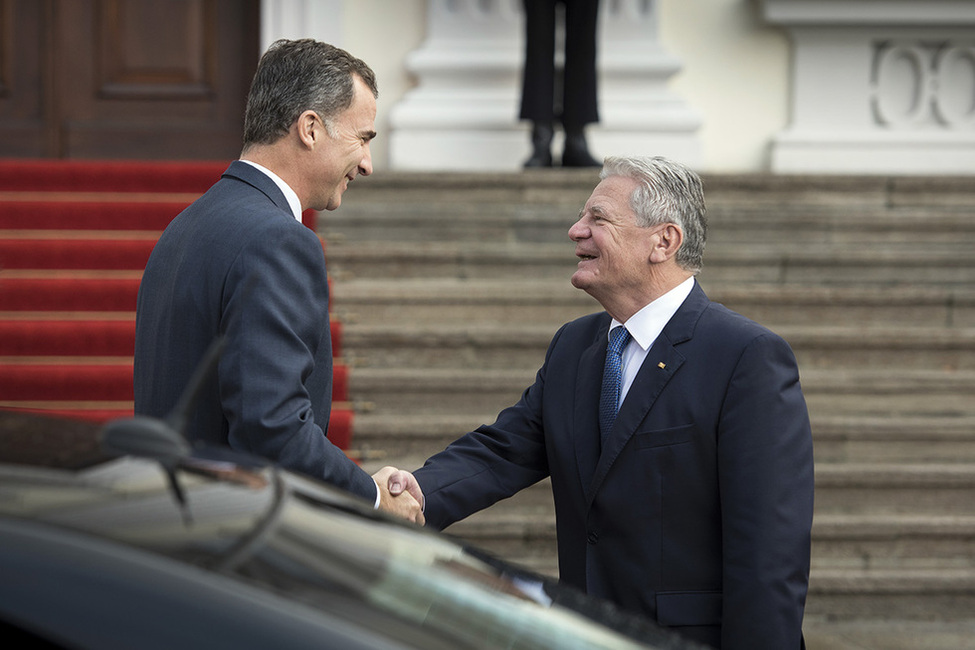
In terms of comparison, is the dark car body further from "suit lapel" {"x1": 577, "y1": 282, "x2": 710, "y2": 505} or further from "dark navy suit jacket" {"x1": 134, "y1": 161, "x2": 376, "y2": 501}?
"suit lapel" {"x1": 577, "y1": 282, "x2": 710, "y2": 505}

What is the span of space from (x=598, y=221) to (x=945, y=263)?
3782 millimetres

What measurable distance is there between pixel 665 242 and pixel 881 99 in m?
5.10

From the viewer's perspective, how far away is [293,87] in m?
2.35

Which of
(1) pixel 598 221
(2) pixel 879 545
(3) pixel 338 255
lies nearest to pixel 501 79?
(3) pixel 338 255

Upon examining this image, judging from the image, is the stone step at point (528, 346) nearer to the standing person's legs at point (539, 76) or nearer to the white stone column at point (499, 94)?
the standing person's legs at point (539, 76)

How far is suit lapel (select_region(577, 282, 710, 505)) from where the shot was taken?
232cm

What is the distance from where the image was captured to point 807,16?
6.77 m

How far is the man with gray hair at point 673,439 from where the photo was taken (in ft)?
7.17

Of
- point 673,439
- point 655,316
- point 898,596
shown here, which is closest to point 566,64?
point 898,596

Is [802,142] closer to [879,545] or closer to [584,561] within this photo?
[879,545]

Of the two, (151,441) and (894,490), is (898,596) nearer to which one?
(894,490)

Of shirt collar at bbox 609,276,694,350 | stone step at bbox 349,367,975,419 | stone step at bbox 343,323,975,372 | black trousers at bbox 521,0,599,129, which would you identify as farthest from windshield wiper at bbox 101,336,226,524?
black trousers at bbox 521,0,599,129

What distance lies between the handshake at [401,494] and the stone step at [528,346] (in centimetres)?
231

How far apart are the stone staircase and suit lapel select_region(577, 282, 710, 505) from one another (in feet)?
6.58
